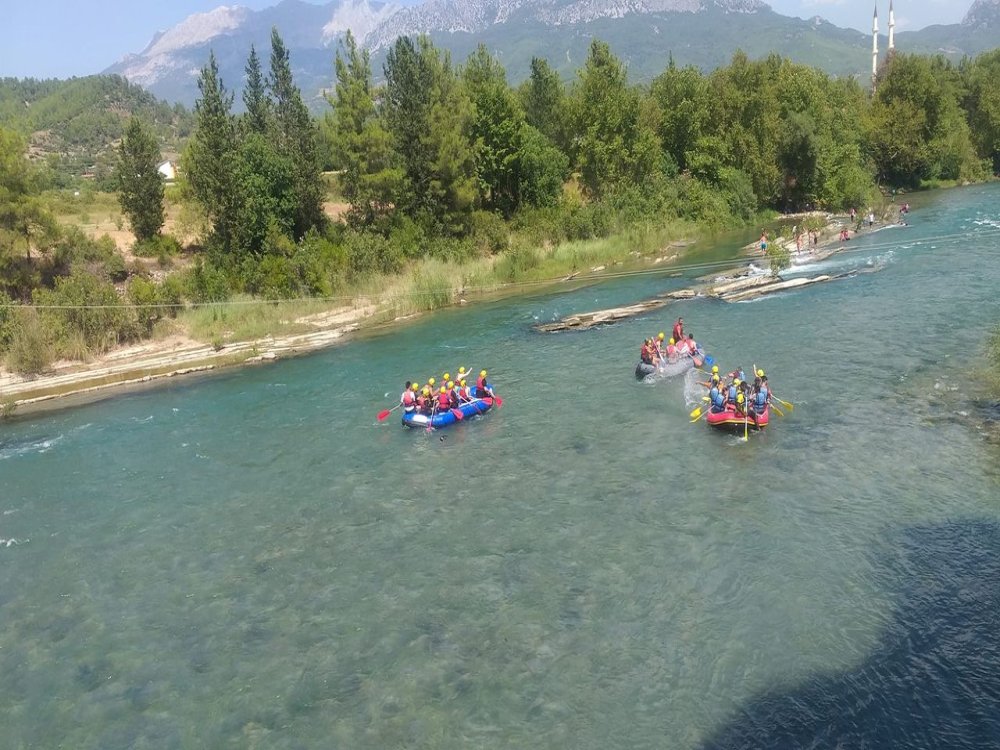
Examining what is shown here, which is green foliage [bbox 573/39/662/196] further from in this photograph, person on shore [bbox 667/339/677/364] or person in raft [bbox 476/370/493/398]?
person in raft [bbox 476/370/493/398]

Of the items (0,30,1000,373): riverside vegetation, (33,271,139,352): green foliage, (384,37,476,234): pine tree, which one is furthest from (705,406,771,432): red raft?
(384,37,476,234): pine tree

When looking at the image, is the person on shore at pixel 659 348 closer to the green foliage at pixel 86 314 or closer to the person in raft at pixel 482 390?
the person in raft at pixel 482 390

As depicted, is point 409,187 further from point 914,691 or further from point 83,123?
point 83,123

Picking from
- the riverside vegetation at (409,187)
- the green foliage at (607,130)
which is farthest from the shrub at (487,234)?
the green foliage at (607,130)

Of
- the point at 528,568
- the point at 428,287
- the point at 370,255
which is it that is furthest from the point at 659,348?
the point at 370,255

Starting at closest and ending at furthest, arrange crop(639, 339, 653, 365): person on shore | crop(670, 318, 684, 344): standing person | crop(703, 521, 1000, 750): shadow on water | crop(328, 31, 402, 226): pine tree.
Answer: crop(703, 521, 1000, 750): shadow on water → crop(639, 339, 653, 365): person on shore → crop(670, 318, 684, 344): standing person → crop(328, 31, 402, 226): pine tree

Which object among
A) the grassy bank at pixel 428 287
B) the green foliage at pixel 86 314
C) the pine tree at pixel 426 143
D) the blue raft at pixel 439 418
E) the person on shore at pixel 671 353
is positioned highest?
the pine tree at pixel 426 143
